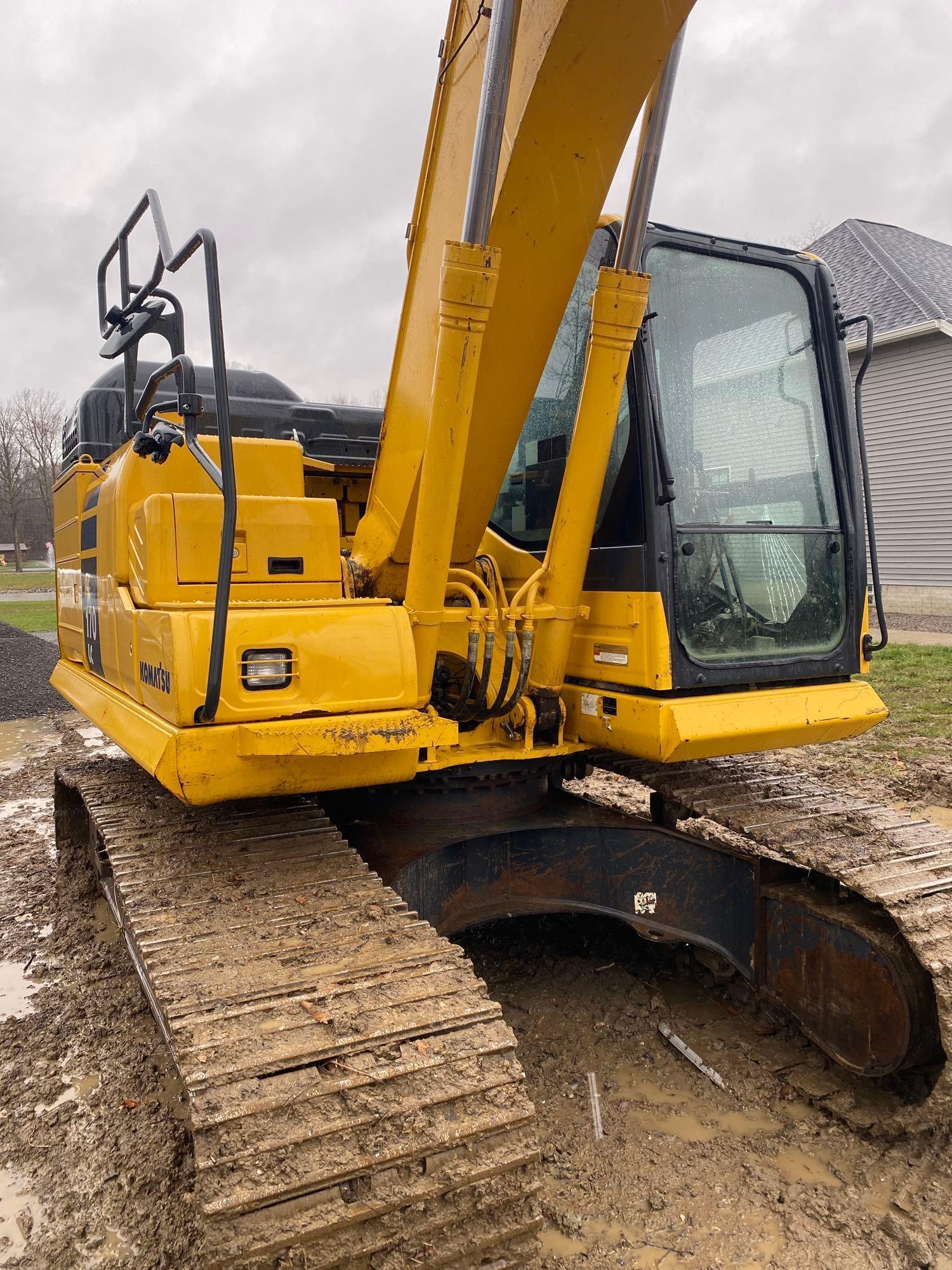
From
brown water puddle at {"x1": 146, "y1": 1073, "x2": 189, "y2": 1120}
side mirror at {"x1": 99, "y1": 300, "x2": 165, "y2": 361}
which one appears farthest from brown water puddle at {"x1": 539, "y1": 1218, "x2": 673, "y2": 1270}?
side mirror at {"x1": 99, "y1": 300, "x2": 165, "y2": 361}

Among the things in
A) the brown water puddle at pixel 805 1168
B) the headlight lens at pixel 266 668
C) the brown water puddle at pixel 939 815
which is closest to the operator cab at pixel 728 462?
the headlight lens at pixel 266 668

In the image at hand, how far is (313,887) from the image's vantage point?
278 centimetres

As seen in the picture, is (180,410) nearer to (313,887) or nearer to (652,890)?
(313,887)

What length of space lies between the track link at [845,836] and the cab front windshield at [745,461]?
0.60m

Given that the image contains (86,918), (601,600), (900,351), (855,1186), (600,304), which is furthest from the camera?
(900,351)

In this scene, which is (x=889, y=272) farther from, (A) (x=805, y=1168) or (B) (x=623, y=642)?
(A) (x=805, y=1168)

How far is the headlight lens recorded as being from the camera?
8.77 feet

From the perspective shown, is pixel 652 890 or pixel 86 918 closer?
pixel 652 890

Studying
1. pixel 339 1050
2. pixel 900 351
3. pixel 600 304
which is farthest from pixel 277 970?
pixel 900 351

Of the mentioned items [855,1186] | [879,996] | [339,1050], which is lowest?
[855,1186]

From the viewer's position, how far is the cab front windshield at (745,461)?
330 cm

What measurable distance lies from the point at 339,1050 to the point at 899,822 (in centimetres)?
233

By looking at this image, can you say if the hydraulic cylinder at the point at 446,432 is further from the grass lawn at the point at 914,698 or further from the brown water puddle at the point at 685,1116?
the grass lawn at the point at 914,698

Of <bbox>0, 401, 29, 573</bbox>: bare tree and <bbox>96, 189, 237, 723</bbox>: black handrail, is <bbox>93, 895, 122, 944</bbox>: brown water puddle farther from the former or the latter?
<bbox>0, 401, 29, 573</bbox>: bare tree
